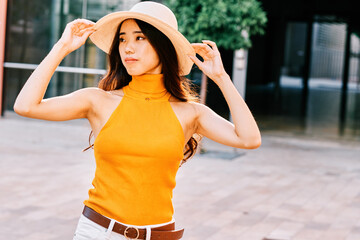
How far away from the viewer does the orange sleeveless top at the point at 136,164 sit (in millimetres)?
2260

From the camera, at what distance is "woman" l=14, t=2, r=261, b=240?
2.26 meters

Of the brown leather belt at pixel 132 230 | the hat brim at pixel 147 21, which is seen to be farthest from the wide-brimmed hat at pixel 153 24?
the brown leather belt at pixel 132 230

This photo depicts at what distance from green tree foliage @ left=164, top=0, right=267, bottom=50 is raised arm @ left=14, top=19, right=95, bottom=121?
6.49 m

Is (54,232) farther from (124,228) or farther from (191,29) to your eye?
(191,29)

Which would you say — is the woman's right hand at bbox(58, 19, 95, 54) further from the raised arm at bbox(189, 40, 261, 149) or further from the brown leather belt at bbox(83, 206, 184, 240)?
the brown leather belt at bbox(83, 206, 184, 240)

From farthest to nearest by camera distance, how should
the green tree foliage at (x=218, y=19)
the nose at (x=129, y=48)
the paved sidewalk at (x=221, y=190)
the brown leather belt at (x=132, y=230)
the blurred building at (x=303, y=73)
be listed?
the blurred building at (x=303, y=73) < the green tree foliage at (x=218, y=19) < the paved sidewalk at (x=221, y=190) < the nose at (x=129, y=48) < the brown leather belt at (x=132, y=230)

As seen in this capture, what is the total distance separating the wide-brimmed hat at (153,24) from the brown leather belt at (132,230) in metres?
0.67

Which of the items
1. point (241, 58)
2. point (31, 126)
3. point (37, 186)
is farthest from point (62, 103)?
point (31, 126)

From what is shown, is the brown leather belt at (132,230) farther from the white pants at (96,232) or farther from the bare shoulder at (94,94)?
the bare shoulder at (94,94)

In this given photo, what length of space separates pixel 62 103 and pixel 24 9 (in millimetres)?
11349

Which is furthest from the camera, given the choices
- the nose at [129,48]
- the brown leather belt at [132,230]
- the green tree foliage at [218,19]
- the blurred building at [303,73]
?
the blurred building at [303,73]

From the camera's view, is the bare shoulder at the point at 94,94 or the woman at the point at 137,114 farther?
the bare shoulder at the point at 94,94

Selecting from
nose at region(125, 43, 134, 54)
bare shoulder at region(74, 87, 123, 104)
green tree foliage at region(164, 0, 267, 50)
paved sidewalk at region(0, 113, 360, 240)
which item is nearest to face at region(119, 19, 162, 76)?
nose at region(125, 43, 134, 54)

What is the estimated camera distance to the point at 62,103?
92.7 inches
